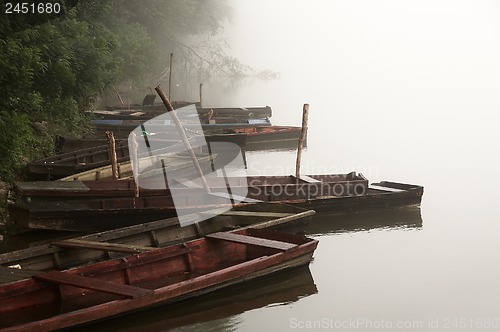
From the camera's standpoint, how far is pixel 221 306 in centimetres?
997

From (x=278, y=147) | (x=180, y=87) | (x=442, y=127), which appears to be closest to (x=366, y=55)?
(x=180, y=87)

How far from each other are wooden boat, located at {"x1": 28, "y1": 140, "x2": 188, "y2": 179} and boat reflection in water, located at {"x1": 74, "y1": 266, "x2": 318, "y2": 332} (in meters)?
6.79

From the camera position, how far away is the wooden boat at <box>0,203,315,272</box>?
33.3 ft

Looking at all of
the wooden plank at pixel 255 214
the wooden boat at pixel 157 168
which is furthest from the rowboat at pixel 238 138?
the wooden plank at pixel 255 214

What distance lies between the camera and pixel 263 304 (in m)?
10.2

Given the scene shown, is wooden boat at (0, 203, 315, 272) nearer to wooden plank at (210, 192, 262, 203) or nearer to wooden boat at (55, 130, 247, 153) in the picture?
wooden plank at (210, 192, 262, 203)

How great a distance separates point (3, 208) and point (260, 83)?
4207 cm

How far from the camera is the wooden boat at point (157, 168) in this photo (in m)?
15.6

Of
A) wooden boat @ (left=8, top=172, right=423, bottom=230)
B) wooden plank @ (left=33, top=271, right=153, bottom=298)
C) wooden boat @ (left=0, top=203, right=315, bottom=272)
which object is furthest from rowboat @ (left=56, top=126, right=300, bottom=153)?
wooden plank @ (left=33, top=271, right=153, bottom=298)

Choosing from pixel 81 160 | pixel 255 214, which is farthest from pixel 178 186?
pixel 81 160

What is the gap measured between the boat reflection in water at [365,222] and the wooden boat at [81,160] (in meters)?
5.50

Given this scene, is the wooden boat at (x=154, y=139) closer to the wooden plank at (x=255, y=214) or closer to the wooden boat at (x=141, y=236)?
the wooden boat at (x=141, y=236)

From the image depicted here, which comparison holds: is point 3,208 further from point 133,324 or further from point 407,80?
point 407,80

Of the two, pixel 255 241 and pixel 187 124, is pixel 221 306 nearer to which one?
pixel 255 241
